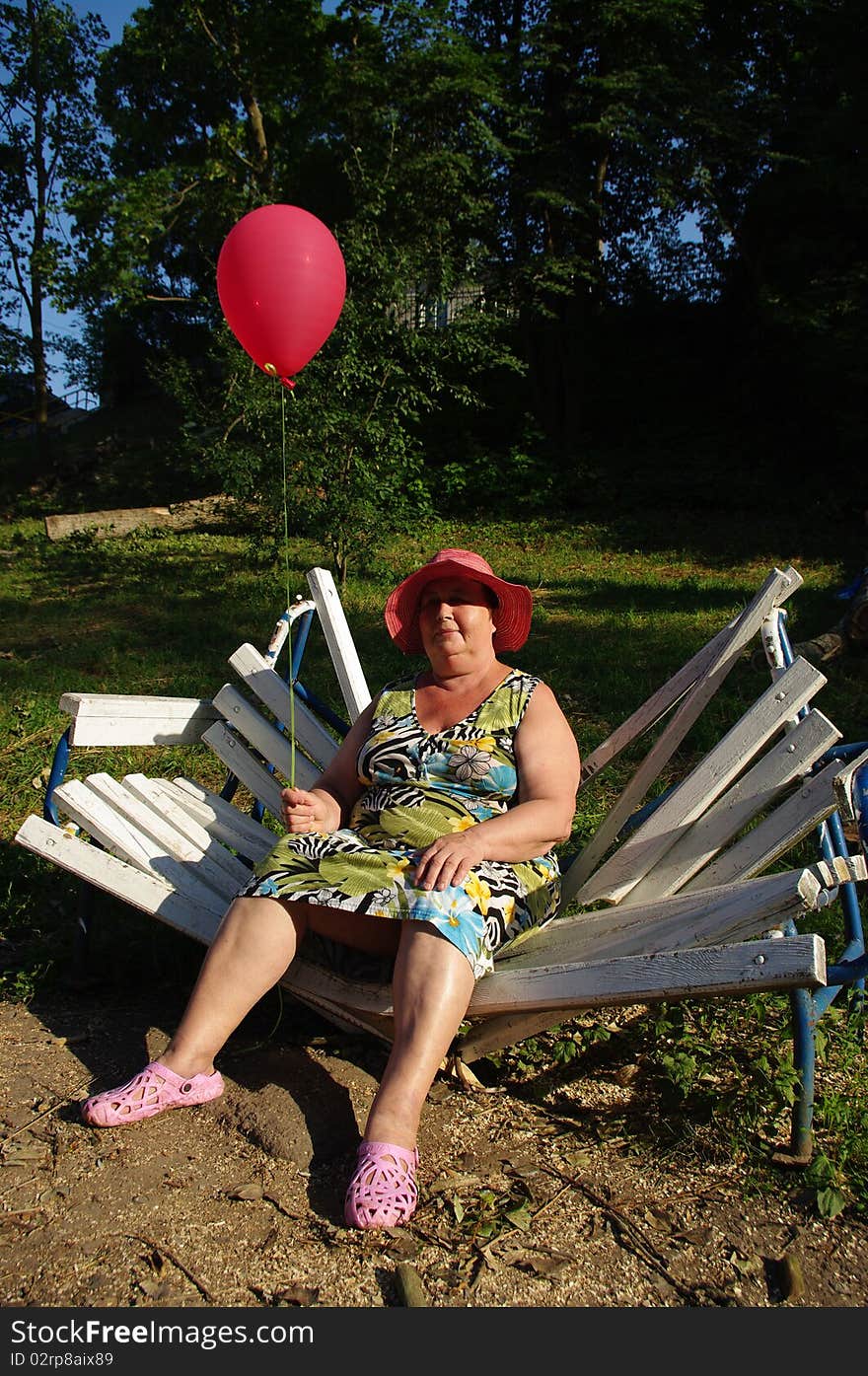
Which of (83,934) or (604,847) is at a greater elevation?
(604,847)

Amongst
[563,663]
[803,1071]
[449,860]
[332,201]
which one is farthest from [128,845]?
[332,201]

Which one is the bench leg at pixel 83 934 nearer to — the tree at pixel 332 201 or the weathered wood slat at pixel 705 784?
the weathered wood slat at pixel 705 784

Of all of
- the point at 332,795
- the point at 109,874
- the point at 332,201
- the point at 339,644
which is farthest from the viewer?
the point at 332,201

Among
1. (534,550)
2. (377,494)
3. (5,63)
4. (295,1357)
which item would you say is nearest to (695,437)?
(534,550)

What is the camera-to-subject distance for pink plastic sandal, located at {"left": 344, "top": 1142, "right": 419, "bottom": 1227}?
2088 mm

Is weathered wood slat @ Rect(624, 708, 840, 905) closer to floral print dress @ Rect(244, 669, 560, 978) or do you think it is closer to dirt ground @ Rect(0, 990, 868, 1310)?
floral print dress @ Rect(244, 669, 560, 978)

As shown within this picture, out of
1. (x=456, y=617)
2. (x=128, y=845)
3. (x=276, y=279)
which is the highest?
(x=276, y=279)

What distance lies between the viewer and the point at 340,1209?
2188 mm

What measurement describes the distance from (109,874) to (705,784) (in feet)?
5.22

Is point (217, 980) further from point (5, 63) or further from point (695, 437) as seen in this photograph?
point (5, 63)

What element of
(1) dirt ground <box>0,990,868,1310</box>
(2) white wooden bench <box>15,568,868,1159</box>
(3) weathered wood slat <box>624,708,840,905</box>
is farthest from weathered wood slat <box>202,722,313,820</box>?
(3) weathered wood slat <box>624,708,840,905</box>

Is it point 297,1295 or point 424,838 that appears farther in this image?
point 424,838

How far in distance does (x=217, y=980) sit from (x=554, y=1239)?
0.92m

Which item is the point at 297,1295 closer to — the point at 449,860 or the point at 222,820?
the point at 449,860
